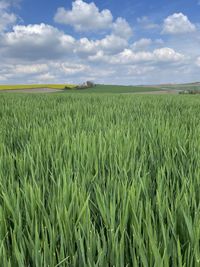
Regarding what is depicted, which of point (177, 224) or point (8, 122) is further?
point (8, 122)

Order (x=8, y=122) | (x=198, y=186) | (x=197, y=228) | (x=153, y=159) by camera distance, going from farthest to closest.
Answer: (x=8, y=122) < (x=153, y=159) < (x=198, y=186) < (x=197, y=228)

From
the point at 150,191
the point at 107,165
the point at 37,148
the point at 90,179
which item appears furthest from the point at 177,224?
the point at 37,148

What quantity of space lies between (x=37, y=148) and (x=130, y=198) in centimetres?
76

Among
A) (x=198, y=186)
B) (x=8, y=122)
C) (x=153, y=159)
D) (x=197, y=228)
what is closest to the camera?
(x=197, y=228)

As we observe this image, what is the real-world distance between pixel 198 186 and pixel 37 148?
78cm

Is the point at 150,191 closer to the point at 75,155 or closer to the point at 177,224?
the point at 177,224

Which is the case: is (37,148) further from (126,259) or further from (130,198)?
(126,259)

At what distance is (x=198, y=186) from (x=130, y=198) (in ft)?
1.01

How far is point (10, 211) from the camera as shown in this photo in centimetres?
86

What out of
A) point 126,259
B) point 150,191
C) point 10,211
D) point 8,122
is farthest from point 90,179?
point 8,122

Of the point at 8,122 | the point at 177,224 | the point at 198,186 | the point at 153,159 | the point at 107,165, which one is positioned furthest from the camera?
the point at 8,122

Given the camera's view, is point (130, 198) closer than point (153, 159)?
Yes

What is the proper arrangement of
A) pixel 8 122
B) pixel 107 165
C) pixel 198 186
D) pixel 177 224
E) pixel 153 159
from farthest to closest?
pixel 8 122
pixel 153 159
pixel 107 165
pixel 198 186
pixel 177 224

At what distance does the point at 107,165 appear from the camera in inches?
52.1
